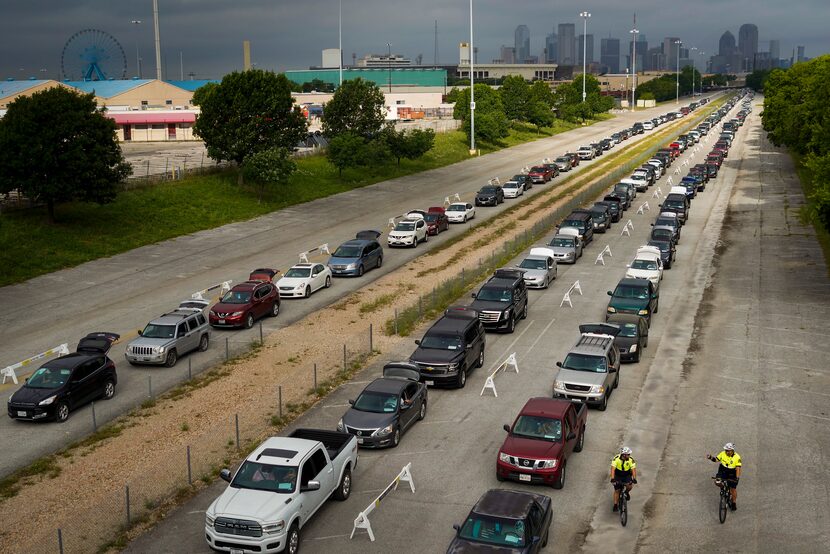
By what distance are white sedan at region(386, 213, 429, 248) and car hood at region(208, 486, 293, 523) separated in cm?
3552

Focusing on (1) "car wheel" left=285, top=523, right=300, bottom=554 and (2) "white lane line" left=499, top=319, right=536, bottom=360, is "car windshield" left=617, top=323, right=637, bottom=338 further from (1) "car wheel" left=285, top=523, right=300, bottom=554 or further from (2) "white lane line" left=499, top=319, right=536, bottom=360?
(1) "car wheel" left=285, top=523, right=300, bottom=554

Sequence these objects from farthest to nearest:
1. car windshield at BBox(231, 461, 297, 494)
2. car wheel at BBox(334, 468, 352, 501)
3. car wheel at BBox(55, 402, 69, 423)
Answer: car wheel at BBox(55, 402, 69, 423) → car wheel at BBox(334, 468, 352, 501) → car windshield at BBox(231, 461, 297, 494)

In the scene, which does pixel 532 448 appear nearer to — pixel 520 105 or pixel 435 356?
pixel 435 356

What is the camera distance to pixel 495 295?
35531 millimetres

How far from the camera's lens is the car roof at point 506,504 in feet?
54.8

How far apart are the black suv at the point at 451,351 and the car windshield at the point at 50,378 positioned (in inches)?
415

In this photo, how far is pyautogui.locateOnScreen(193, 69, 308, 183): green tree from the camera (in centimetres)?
6656

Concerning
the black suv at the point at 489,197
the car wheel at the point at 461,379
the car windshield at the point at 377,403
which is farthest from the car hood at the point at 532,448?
the black suv at the point at 489,197

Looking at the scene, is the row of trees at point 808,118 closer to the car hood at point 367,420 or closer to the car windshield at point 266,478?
the car hood at point 367,420

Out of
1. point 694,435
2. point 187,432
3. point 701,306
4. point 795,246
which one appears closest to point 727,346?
point 701,306

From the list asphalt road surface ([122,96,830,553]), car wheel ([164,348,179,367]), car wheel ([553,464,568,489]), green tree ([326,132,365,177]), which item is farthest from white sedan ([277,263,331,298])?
green tree ([326,132,365,177])

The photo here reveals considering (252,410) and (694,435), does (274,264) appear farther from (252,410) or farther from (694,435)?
(694,435)

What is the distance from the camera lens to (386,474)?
2189 centimetres

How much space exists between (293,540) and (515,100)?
115 meters
